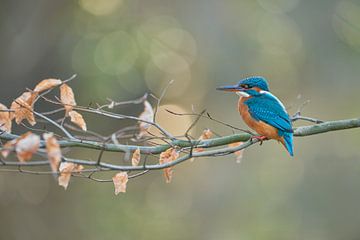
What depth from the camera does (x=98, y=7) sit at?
30.0ft

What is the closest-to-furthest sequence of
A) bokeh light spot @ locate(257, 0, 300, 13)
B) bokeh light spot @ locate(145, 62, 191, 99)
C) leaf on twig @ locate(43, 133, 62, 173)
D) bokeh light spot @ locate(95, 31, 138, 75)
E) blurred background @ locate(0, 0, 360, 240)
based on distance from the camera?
leaf on twig @ locate(43, 133, 62, 173) → bokeh light spot @ locate(95, 31, 138, 75) → blurred background @ locate(0, 0, 360, 240) → bokeh light spot @ locate(145, 62, 191, 99) → bokeh light spot @ locate(257, 0, 300, 13)

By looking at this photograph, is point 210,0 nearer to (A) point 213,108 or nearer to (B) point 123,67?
(A) point 213,108

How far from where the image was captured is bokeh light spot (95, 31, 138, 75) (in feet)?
28.1

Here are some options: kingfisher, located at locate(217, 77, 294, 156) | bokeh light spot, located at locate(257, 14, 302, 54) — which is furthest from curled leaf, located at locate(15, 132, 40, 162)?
bokeh light spot, located at locate(257, 14, 302, 54)

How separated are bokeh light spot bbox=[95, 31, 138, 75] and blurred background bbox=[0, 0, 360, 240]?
0.7 inches

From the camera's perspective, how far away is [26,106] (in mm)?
3039

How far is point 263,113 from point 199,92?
263 inches

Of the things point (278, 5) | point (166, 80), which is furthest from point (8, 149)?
point (278, 5)

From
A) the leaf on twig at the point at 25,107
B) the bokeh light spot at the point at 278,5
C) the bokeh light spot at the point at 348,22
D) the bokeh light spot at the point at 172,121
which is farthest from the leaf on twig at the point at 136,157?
the bokeh light spot at the point at 278,5

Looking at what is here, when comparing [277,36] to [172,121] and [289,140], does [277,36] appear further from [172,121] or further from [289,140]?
[289,140]

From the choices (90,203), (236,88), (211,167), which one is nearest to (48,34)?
(90,203)

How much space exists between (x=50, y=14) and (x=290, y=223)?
4.74 meters

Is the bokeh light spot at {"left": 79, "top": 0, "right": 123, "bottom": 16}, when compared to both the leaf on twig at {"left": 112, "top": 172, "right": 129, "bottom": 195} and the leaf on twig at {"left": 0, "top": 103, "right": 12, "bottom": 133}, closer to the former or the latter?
the leaf on twig at {"left": 0, "top": 103, "right": 12, "bottom": 133}

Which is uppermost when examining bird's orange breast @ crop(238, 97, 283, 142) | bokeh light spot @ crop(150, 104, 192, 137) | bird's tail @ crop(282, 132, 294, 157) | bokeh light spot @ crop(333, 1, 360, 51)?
bokeh light spot @ crop(333, 1, 360, 51)
